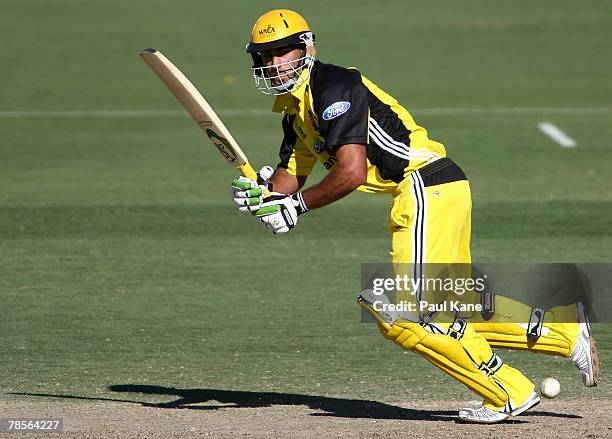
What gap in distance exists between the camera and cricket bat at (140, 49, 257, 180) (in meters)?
6.81

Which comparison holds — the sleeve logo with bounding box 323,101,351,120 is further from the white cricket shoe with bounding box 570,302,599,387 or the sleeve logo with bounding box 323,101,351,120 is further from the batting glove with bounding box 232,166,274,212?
the white cricket shoe with bounding box 570,302,599,387

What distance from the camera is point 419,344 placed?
21.2 ft

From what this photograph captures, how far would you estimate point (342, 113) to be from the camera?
6461 mm

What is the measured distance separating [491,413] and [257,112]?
12.5 metres

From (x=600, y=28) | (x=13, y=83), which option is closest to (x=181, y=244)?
(x=13, y=83)

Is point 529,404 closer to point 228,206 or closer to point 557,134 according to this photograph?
point 228,206

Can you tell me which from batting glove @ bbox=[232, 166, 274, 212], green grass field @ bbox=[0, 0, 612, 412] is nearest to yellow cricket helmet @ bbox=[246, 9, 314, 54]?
batting glove @ bbox=[232, 166, 274, 212]

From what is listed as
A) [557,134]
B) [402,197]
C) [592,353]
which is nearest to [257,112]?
[557,134]

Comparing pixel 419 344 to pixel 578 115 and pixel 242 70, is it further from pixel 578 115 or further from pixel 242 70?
pixel 242 70

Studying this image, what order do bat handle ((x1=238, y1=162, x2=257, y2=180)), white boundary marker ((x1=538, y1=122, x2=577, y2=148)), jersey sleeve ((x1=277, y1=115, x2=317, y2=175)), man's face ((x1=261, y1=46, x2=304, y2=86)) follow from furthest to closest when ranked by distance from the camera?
white boundary marker ((x1=538, y1=122, x2=577, y2=148))
jersey sleeve ((x1=277, y1=115, x2=317, y2=175))
bat handle ((x1=238, y1=162, x2=257, y2=180))
man's face ((x1=261, y1=46, x2=304, y2=86))

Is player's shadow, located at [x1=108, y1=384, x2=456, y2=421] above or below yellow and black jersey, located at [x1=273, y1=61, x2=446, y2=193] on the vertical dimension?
below

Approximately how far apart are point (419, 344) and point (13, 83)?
15769 millimetres

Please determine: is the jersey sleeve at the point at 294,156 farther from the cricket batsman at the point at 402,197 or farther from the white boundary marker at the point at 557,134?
the white boundary marker at the point at 557,134

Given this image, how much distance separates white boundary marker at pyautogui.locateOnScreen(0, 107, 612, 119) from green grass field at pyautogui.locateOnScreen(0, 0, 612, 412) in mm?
55
